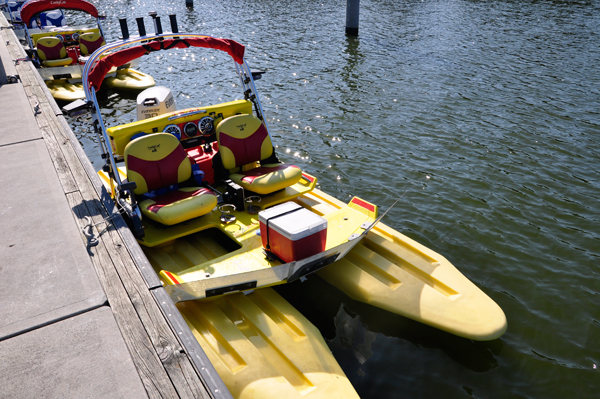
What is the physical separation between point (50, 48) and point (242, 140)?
1161 cm

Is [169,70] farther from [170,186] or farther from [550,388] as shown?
[550,388]

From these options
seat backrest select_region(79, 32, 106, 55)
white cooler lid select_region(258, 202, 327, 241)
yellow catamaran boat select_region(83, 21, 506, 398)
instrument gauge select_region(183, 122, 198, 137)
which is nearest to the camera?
yellow catamaran boat select_region(83, 21, 506, 398)

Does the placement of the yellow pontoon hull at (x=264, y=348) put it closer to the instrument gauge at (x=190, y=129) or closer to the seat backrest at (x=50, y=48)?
the instrument gauge at (x=190, y=129)

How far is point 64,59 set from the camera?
14906 millimetres

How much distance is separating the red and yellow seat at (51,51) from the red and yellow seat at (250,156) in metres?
11.2

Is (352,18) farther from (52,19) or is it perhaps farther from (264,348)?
(264,348)

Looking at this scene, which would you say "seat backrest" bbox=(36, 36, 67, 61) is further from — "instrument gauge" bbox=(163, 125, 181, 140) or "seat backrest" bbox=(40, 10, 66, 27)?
"instrument gauge" bbox=(163, 125, 181, 140)

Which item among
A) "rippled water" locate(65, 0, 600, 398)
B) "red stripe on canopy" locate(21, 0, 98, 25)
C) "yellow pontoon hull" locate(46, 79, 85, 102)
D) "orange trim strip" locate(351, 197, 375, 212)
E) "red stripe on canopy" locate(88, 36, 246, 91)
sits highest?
"red stripe on canopy" locate(21, 0, 98, 25)

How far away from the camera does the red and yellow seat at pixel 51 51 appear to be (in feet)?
47.4

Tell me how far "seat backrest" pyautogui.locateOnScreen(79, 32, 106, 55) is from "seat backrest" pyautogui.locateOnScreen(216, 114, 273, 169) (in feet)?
37.9

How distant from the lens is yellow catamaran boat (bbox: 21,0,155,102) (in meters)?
14.0

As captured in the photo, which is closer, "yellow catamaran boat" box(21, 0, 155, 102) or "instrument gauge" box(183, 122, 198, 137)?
"instrument gauge" box(183, 122, 198, 137)

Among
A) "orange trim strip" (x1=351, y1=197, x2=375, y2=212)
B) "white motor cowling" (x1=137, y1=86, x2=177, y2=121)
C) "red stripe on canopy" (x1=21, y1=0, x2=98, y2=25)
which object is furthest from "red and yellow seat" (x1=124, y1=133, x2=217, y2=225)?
"red stripe on canopy" (x1=21, y1=0, x2=98, y2=25)

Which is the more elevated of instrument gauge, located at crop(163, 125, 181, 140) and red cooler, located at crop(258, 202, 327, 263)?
instrument gauge, located at crop(163, 125, 181, 140)
